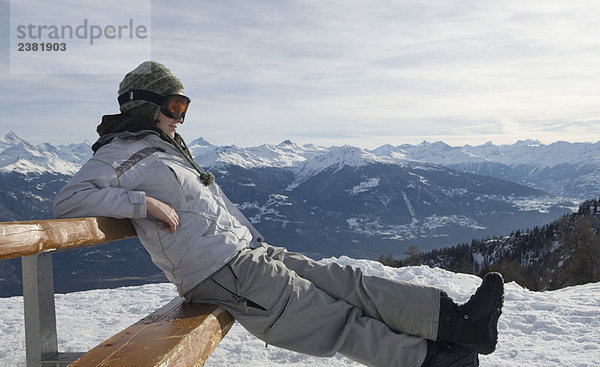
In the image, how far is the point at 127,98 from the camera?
3367 mm

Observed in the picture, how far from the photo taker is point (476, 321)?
2.86 metres

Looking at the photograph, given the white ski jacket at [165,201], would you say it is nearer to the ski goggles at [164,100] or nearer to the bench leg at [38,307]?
the ski goggles at [164,100]

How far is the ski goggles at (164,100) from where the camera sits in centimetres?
335

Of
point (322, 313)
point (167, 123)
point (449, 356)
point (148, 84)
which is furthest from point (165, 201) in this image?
point (449, 356)

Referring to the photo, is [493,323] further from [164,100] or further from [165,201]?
[164,100]

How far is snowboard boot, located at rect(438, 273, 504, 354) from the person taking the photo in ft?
9.35

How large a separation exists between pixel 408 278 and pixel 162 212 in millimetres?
5852

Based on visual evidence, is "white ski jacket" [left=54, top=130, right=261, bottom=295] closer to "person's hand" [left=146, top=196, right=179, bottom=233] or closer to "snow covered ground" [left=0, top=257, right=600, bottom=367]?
"person's hand" [left=146, top=196, right=179, bottom=233]

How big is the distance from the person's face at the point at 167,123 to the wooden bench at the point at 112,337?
826 mm

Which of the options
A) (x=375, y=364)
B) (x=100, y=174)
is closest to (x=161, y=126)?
(x=100, y=174)

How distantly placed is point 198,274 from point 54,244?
105 cm

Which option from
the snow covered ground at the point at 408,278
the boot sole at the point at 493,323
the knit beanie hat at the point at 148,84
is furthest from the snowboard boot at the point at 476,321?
the knit beanie hat at the point at 148,84

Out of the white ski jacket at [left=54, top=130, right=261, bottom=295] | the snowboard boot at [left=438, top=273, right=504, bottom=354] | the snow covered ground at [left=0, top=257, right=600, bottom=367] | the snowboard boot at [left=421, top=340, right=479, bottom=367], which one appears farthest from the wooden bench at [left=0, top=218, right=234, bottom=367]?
the snow covered ground at [left=0, top=257, right=600, bottom=367]

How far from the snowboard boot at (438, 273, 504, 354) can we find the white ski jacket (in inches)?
55.1
